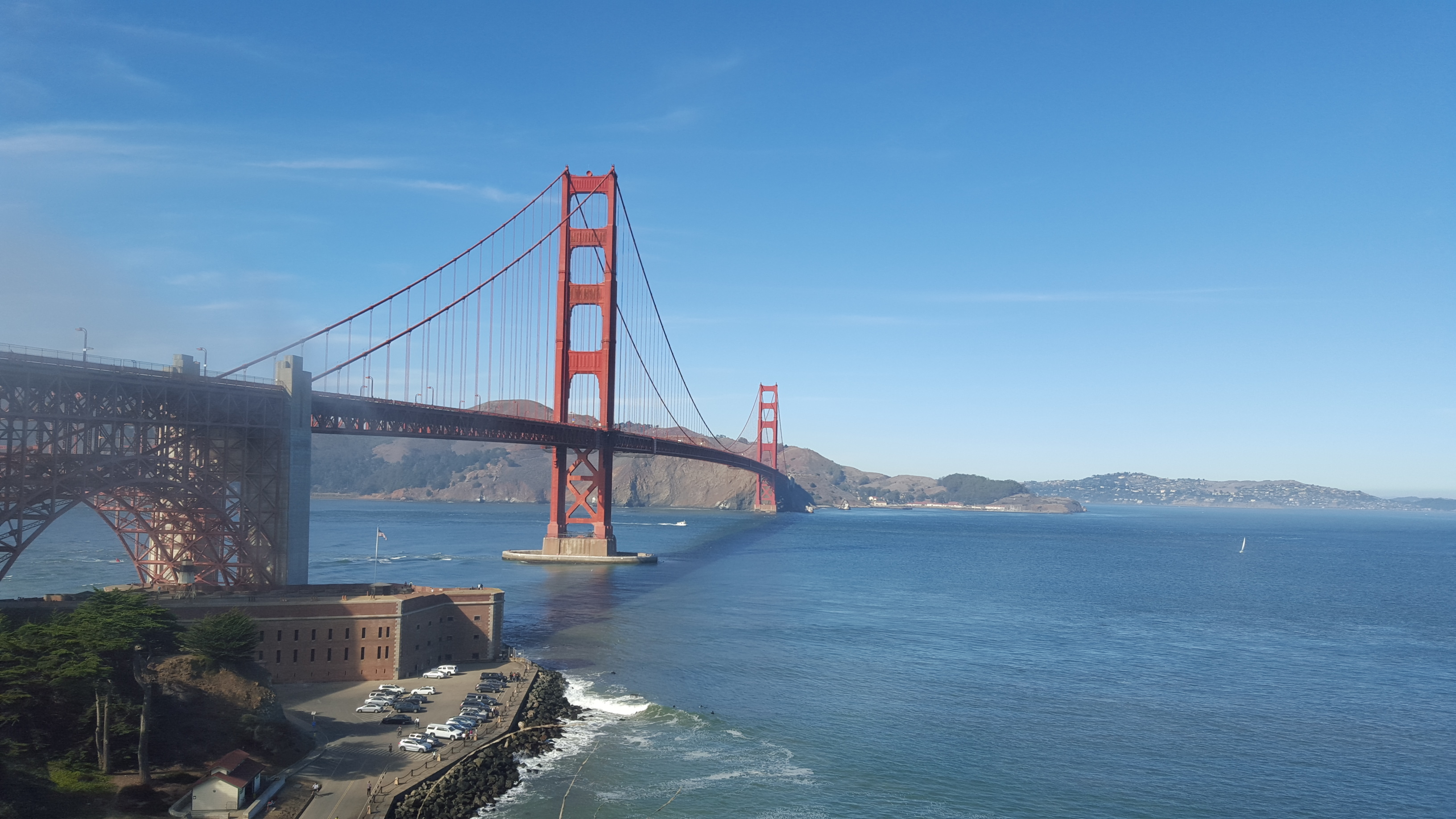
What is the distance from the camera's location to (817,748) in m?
32.9

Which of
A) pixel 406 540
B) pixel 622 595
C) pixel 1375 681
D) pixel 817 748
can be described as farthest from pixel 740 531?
pixel 817 748

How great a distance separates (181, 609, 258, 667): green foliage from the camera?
30.2 metres

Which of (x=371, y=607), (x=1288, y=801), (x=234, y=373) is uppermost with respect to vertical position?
(x=234, y=373)

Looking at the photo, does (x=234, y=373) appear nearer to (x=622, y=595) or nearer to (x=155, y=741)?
(x=155, y=741)

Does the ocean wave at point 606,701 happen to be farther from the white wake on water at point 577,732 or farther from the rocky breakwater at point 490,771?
the rocky breakwater at point 490,771

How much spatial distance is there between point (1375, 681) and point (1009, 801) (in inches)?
1128

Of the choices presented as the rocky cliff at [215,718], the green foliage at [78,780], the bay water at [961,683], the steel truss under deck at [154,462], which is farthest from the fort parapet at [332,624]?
the green foliage at [78,780]

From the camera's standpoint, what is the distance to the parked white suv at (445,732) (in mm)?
30656

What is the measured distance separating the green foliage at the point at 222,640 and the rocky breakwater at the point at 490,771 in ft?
26.9

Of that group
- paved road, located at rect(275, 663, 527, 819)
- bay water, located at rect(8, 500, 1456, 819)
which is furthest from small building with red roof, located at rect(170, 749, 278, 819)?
bay water, located at rect(8, 500, 1456, 819)

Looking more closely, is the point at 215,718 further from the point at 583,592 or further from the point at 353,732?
the point at 583,592

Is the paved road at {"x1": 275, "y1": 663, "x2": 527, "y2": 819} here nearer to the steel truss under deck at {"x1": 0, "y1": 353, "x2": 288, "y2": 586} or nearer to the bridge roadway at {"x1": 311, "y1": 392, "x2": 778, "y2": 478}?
the steel truss under deck at {"x1": 0, "y1": 353, "x2": 288, "y2": 586}

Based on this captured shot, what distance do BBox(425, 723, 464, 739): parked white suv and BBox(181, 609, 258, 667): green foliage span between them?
20.3 feet

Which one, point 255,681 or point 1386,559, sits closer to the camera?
point 255,681
